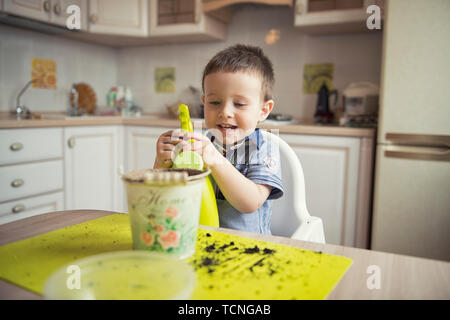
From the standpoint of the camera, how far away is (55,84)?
8.61 ft

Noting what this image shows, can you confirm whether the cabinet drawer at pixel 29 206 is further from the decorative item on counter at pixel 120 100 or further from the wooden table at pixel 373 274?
the wooden table at pixel 373 274

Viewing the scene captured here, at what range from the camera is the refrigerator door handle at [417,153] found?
1.65 metres

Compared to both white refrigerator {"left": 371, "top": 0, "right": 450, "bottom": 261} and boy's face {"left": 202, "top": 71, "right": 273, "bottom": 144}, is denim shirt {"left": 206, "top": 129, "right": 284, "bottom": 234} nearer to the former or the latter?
boy's face {"left": 202, "top": 71, "right": 273, "bottom": 144}

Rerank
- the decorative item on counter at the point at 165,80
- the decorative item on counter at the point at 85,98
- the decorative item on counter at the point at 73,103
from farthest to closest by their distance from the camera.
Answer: the decorative item on counter at the point at 165,80 → the decorative item on counter at the point at 85,98 → the decorative item on counter at the point at 73,103

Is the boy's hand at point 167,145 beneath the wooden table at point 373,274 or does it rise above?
above

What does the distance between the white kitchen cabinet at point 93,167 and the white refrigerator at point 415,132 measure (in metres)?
1.63

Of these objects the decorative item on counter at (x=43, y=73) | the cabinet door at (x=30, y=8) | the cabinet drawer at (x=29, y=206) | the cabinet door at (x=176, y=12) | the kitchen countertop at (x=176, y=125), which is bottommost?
the cabinet drawer at (x=29, y=206)

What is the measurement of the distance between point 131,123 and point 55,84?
703mm

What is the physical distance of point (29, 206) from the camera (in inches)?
75.6

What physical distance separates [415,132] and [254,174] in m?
1.21

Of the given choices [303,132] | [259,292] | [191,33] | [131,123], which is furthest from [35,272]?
[191,33]

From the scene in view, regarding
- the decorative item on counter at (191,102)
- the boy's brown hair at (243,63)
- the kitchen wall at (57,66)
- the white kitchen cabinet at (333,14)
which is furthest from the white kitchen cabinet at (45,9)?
the boy's brown hair at (243,63)

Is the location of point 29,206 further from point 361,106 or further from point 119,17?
point 361,106

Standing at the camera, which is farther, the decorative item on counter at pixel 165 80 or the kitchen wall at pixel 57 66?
the decorative item on counter at pixel 165 80
